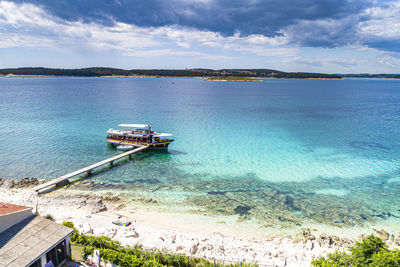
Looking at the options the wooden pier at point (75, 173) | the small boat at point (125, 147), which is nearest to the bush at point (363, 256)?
the wooden pier at point (75, 173)

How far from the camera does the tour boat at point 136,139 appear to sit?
41906 millimetres

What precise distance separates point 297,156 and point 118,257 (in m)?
31.3

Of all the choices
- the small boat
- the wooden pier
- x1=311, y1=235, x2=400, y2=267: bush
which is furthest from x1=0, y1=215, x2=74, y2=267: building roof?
the small boat

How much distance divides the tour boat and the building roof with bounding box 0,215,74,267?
26.6 m

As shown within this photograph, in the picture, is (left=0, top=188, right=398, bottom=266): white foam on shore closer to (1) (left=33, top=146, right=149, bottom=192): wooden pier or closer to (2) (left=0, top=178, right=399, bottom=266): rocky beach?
(2) (left=0, top=178, right=399, bottom=266): rocky beach

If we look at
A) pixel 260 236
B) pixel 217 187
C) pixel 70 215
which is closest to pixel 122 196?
pixel 70 215

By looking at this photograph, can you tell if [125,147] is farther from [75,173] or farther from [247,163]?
[247,163]

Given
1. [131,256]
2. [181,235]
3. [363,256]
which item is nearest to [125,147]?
[181,235]

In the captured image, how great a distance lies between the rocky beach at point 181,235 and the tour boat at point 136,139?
1705cm

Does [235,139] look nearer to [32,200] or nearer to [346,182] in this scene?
[346,182]

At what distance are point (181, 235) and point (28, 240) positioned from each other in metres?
10.0

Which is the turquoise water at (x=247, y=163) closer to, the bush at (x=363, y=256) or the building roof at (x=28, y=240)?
the bush at (x=363, y=256)

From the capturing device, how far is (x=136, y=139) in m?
43.2

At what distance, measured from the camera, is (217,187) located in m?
28.7
